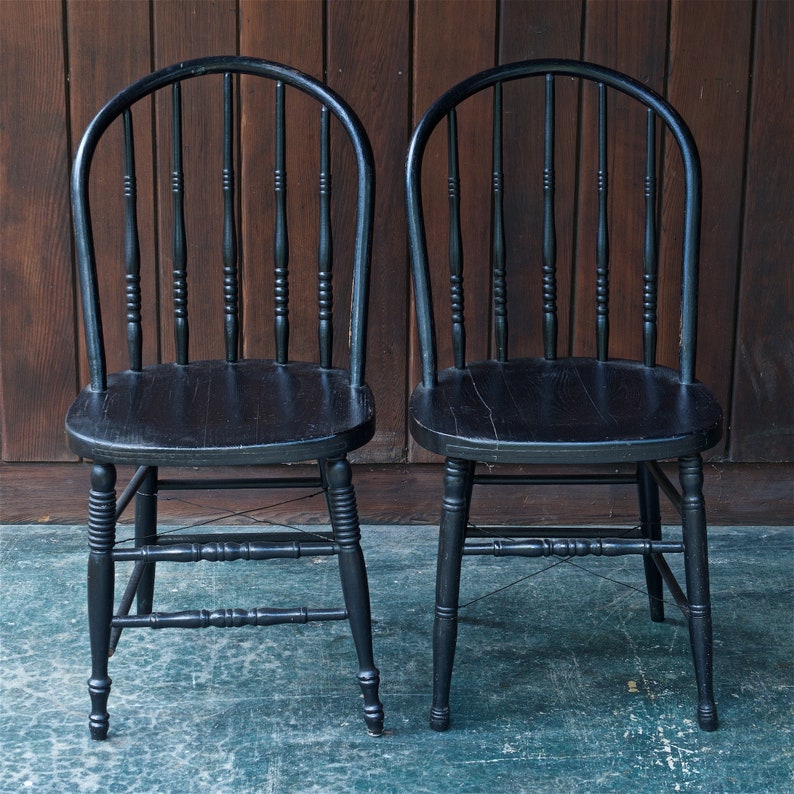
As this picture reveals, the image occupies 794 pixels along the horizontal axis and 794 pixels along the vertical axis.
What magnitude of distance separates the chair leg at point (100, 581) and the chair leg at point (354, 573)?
0.30 meters

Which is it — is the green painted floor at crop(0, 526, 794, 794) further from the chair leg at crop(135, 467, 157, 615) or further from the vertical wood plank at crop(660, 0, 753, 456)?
the vertical wood plank at crop(660, 0, 753, 456)

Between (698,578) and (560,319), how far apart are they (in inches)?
29.6

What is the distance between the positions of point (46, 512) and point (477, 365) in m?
1.00

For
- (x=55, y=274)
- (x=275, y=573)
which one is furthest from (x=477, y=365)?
(x=55, y=274)

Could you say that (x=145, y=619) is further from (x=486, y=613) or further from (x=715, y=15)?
(x=715, y=15)

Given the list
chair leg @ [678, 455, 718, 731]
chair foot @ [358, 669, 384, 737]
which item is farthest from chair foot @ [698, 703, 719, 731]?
chair foot @ [358, 669, 384, 737]

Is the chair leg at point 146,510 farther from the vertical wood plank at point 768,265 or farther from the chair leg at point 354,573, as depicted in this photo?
the vertical wood plank at point 768,265

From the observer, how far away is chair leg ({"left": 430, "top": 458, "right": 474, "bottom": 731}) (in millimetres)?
1494

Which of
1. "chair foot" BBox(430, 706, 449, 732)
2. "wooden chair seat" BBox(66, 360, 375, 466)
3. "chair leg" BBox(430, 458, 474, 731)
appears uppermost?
"wooden chair seat" BBox(66, 360, 375, 466)

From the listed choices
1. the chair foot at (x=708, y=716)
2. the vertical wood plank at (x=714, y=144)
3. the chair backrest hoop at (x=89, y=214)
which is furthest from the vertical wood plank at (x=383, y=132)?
the chair foot at (x=708, y=716)

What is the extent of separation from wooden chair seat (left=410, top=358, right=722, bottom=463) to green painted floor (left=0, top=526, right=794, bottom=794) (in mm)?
422

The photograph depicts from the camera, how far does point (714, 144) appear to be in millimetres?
2061

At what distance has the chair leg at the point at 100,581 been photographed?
1.46 meters

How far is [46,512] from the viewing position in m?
2.20
